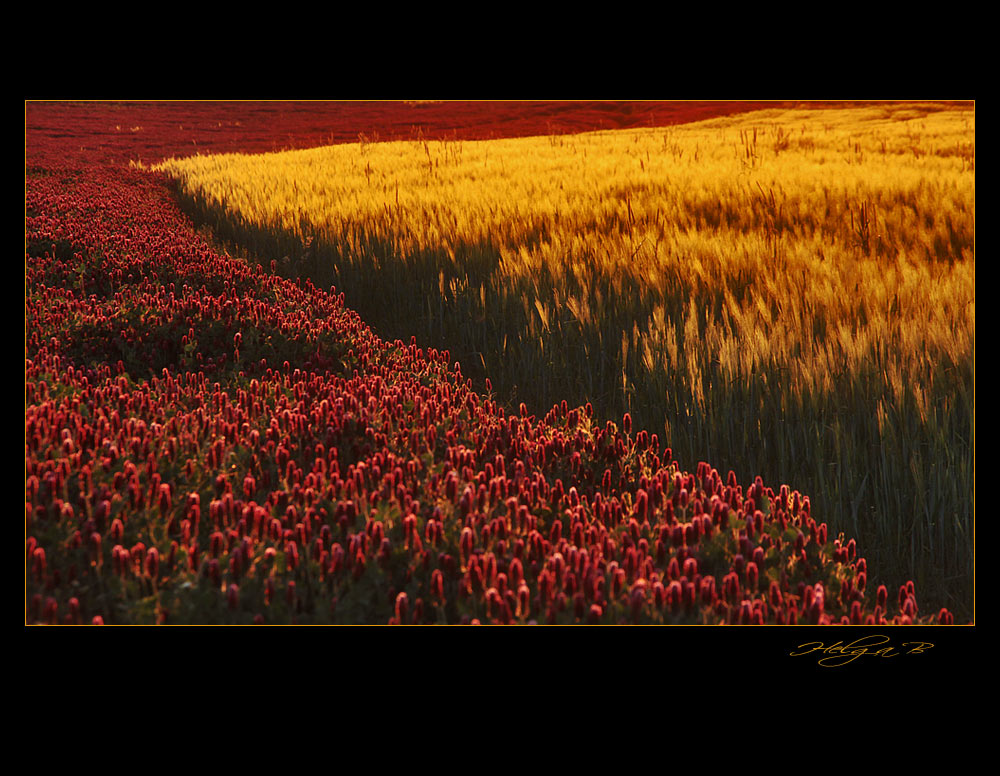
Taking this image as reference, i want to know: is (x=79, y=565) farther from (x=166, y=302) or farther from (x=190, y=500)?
(x=166, y=302)

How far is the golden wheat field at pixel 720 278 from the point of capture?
3.69 metres

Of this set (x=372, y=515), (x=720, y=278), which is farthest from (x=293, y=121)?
(x=372, y=515)

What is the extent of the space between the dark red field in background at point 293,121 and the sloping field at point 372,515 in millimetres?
864

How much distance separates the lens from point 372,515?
2844 millimetres

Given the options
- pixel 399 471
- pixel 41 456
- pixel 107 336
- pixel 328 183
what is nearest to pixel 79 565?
pixel 41 456

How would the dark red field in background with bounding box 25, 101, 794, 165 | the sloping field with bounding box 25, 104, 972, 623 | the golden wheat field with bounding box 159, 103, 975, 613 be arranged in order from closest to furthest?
the sloping field with bounding box 25, 104, 972, 623
the golden wheat field with bounding box 159, 103, 975, 613
the dark red field in background with bounding box 25, 101, 794, 165

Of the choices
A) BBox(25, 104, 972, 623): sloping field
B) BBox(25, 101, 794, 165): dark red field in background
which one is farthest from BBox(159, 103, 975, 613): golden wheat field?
BBox(25, 101, 794, 165): dark red field in background

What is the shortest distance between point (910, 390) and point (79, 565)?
3426mm
